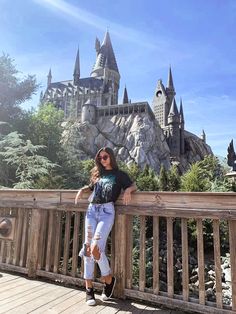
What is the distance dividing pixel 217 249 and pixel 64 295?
1845 millimetres

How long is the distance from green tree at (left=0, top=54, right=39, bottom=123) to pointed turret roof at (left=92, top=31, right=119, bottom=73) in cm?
5823

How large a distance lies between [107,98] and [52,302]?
7214cm

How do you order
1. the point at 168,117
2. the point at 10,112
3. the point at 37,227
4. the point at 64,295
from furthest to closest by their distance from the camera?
the point at 168,117 < the point at 10,112 < the point at 37,227 < the point at 64,295

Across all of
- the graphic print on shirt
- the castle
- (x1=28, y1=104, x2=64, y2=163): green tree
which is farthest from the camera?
the castle

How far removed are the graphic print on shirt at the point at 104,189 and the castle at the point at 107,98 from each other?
2163 inches

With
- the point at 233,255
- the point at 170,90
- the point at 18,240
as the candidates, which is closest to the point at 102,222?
the point at 233,255

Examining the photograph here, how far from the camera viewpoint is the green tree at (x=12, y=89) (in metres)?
22.6

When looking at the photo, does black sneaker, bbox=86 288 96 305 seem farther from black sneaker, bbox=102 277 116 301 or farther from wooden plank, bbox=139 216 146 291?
wooden plank, bbox=139 216 146 291

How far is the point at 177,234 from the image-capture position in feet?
43.1

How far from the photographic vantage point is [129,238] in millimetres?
3268

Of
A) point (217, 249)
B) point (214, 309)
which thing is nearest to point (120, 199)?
point (217, 249)

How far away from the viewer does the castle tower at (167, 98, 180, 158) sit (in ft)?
200

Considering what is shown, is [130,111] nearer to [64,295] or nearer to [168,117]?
[168,117]

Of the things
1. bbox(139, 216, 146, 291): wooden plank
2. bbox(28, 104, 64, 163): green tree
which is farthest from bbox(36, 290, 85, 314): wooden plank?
bbox(28, 104, 64, 163): green tree
